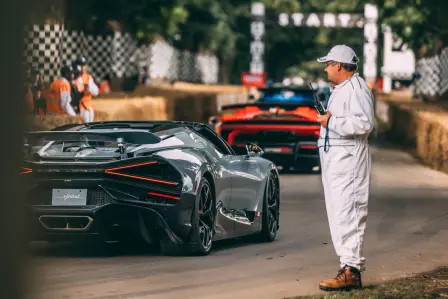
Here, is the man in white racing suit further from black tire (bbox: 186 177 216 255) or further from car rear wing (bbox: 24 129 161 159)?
car rear wing (bbox: 24 129 161 159)

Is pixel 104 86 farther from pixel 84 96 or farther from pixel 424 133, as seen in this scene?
pixel 84 96

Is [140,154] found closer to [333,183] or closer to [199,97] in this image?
[333,183]

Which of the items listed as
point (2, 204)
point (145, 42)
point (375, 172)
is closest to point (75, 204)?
point (2, 204)

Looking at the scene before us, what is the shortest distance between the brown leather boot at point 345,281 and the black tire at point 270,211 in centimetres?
348

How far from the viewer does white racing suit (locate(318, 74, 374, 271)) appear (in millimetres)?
6648

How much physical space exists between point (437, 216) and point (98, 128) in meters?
4.99

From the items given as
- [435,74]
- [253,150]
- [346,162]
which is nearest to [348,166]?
[346,162]

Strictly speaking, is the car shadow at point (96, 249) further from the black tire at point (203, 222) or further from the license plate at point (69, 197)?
the license plate at point (69, 197)

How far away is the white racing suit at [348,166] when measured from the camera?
21.8 feet

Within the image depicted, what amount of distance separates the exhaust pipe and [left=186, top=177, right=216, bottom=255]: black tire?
2.63ft

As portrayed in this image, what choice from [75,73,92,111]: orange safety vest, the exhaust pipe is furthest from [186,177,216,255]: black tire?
[75,73,92,111]: orange safety vest

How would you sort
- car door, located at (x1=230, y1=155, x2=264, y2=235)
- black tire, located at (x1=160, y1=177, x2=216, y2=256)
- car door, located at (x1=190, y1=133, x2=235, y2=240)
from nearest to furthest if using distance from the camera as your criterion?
black tire, located at (x1=160, y1=177, x2=216, y2=256), car door, located at (x1=190, y1=133, x2=235, y2=240), car door, located at (x1=230, y1=155, x2=264, y2=235)

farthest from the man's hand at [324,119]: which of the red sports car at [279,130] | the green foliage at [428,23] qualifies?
the green foliage at [428,23]

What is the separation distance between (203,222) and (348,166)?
2.33 metres
